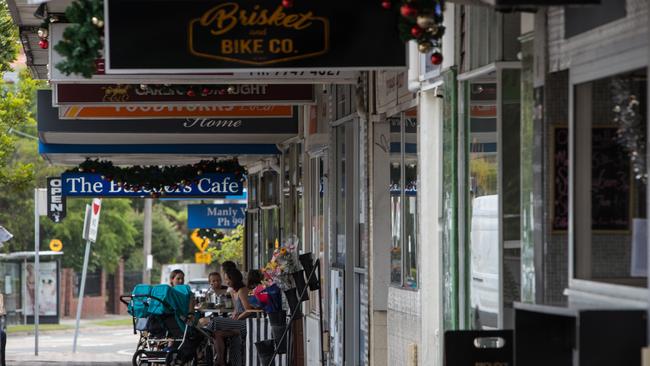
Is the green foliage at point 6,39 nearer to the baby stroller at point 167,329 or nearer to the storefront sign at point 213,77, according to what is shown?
the baby stroller at point 167,329

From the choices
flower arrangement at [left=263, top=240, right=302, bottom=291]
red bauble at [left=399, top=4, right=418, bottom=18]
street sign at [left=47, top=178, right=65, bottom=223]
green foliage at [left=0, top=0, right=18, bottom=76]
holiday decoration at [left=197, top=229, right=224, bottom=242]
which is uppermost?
green foliage at [left=0, top=0, right=18, bottom=76]

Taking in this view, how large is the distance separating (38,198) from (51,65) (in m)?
18.0

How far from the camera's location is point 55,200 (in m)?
30.7

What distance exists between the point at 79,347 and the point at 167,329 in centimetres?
1425

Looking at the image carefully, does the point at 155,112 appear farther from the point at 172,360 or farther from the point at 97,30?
the point at 97,30

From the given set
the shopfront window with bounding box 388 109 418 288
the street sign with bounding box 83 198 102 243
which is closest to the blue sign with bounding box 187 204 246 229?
the street sign with bounding box 83 198 102 243

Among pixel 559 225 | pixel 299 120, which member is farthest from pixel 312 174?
pixel 559 225

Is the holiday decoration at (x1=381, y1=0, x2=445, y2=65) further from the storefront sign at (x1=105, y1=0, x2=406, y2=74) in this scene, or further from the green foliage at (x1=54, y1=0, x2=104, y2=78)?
the green foliage at (x1=54, y1=0, x2=104, y2=78)

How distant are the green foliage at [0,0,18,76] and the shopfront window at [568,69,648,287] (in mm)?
14094

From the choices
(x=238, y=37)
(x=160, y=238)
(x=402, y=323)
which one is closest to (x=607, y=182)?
(x=238, y=37)

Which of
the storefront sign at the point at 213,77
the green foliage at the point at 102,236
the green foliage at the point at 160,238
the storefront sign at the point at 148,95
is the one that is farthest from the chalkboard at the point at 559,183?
the green foliage at the point at 160,238

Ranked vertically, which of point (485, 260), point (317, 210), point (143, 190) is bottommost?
point (485, 260)

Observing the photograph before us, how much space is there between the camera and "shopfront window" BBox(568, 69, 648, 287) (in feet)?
23.1

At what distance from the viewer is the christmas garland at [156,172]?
86.1 feet
